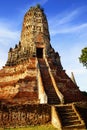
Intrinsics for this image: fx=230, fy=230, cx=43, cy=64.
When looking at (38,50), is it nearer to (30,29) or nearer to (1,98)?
(30,29)

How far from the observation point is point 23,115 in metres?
17.6

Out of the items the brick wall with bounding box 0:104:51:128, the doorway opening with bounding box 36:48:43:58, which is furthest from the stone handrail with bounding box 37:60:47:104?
the doorway opening with bounding box 36:48:43:58

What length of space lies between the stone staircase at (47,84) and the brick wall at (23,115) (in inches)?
113

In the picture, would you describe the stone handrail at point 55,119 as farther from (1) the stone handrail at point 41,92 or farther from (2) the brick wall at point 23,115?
(1) the stone handrail at point 41,92

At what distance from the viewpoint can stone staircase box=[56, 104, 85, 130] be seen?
16.0 metres

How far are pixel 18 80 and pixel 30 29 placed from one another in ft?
29.1

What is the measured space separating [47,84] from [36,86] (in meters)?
1.16

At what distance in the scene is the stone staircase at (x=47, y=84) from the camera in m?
21.2

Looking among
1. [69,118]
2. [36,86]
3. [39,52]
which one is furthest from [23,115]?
[39,52]

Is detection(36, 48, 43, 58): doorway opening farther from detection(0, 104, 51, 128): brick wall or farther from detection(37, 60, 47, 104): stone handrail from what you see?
detection(0, 104, 51, 128): brick wall

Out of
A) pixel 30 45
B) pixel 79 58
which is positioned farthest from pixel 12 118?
pixel 30 45

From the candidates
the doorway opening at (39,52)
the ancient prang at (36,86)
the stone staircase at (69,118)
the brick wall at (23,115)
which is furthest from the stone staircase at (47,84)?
the stone staircase at (69,118)

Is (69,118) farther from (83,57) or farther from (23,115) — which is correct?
(83,57)

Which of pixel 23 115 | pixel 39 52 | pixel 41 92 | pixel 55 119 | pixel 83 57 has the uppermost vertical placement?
pixel 39 52
